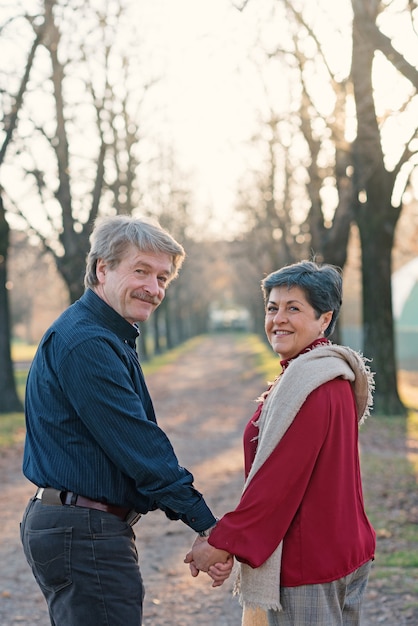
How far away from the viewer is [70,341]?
3.34 meters

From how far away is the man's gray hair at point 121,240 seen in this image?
3.51m

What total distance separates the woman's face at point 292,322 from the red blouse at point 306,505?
11.2 inches

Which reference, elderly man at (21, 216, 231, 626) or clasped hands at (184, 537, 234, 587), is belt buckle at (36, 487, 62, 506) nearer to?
elderly man at (21, 216, 231, 626)

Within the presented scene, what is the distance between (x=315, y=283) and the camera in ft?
11.4

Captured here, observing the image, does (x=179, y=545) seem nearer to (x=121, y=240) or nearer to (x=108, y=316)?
(x=108, y=316)

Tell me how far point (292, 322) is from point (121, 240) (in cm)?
73

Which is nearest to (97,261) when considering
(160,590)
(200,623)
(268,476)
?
(268,476)

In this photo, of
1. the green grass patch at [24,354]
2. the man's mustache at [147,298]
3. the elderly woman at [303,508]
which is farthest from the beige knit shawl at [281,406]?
the green grass patch at [24,354]

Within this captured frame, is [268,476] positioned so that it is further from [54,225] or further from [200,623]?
[54,225]

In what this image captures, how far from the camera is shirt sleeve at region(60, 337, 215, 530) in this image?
3.24m

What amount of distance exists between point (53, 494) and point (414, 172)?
52.4 feet

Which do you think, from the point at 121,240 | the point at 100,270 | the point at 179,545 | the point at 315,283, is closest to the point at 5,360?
the point at 179,545

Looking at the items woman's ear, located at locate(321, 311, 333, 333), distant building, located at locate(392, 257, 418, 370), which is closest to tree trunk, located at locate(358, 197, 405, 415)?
woman's ear, located at locate(321, 311, 333, 333)

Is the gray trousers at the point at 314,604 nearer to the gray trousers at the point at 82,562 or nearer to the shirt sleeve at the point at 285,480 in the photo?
the shirt sleeve at the point at 285,480
